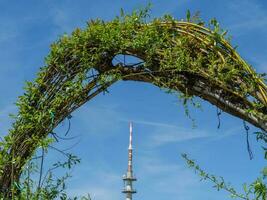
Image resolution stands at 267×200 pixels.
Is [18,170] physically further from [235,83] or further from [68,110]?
[235,83]

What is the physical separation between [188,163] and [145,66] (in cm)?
94

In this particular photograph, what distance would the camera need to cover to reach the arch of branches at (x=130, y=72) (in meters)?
5.04

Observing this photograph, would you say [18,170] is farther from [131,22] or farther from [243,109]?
[243,109]

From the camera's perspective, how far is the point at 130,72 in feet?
17.9

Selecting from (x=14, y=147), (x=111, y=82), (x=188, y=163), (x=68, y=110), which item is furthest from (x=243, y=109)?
(x=14, y=147)

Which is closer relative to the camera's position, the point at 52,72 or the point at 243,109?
the point at 243,109

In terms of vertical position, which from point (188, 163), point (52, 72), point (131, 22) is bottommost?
point (188, 163)

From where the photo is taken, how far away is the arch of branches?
5035 millimetres

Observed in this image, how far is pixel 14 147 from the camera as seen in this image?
5.46m

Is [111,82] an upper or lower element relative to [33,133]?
upper

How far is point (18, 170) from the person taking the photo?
18.0 feet

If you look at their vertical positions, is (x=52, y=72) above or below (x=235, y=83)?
above

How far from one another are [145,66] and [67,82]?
0.73 m

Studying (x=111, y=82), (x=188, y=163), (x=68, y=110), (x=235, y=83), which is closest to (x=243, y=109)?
(x=235, y=83)
